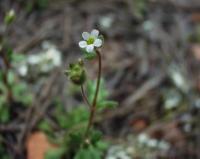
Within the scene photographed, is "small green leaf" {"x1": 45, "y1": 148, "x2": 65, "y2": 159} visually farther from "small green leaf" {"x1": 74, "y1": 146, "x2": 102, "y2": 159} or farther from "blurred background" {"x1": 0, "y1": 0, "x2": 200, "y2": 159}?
"small green leaf" {"x1": 74, "y1": 146, "x2": 102, "y2": 159}

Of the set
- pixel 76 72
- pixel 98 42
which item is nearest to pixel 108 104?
pixel 76 72

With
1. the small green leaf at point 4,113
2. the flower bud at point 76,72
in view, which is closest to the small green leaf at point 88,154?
the flower bud at point 76,72

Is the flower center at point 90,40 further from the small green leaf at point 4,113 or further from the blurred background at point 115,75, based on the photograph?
the small green leaf at point 4,113

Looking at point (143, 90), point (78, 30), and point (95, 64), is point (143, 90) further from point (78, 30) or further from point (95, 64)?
point (78, 30)

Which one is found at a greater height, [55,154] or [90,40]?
[90,40]

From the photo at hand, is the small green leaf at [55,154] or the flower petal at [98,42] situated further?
the small green leaf at [55,154]

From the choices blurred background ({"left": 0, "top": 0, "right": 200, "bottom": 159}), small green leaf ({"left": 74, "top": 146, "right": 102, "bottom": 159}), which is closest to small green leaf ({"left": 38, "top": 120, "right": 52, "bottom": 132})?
blurred background ({"left": 0, "top": 0, "right": 200, "bottom": 159})

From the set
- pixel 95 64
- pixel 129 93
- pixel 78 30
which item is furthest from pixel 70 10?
pixel 129 93

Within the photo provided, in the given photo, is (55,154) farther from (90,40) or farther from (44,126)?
(90,40)
